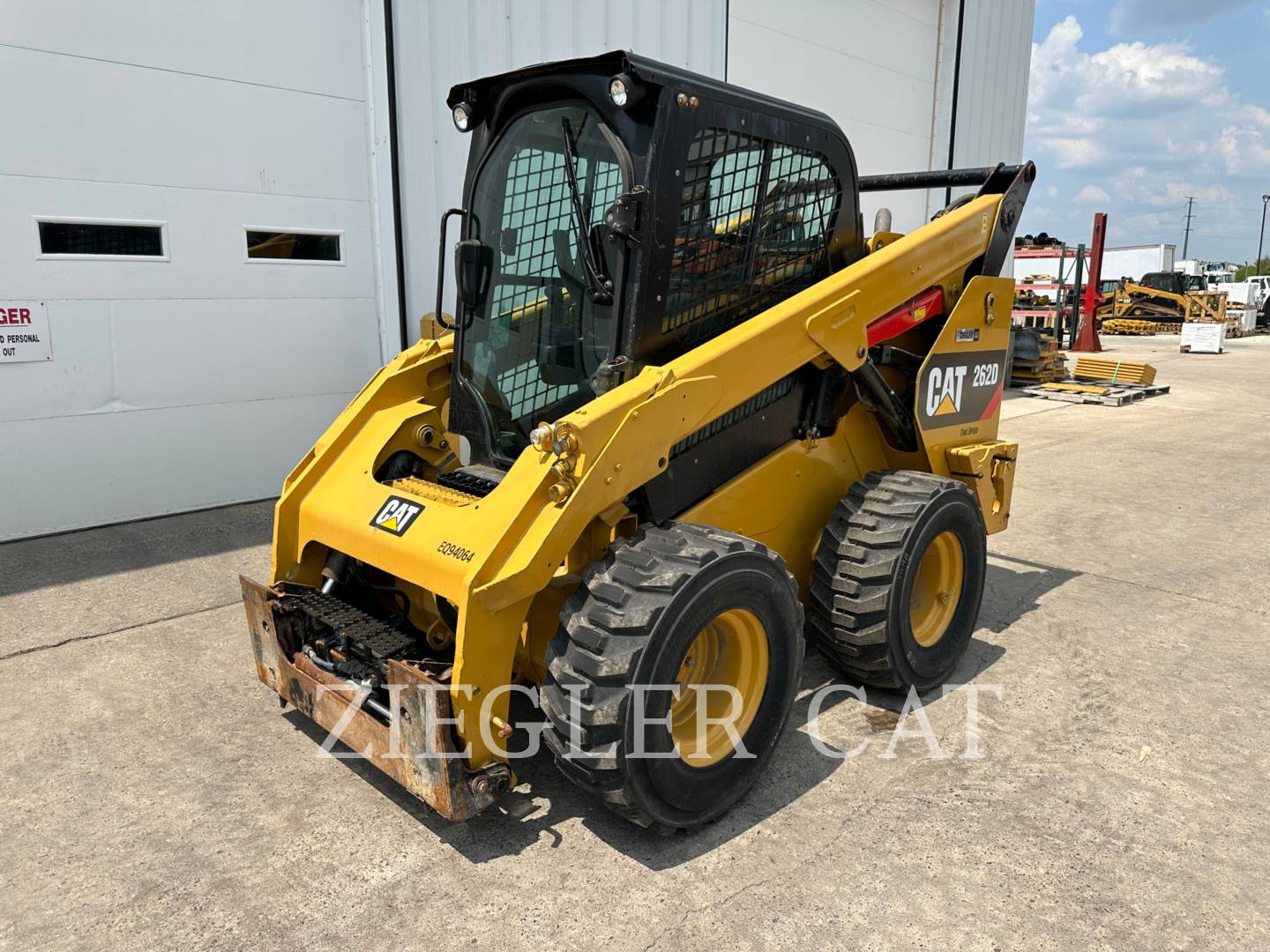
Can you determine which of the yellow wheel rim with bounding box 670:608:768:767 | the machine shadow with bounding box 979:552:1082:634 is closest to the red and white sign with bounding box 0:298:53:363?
the yellow wheel rim with bounding box 670:608:768:767

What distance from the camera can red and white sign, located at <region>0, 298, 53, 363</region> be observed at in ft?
19.3

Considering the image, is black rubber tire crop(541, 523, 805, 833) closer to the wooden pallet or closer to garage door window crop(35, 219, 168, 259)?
garage door window crop(35, 219, 168, 259)

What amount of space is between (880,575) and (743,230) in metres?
1.46

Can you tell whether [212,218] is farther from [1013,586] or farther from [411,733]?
[1013,586]

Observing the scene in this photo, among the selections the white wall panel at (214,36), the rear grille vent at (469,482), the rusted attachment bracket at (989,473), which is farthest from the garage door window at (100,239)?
the rusted attachment bracket at (989,473)

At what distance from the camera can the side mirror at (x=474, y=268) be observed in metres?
3.57

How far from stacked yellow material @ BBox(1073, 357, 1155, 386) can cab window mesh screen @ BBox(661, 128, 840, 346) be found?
44.7 feet

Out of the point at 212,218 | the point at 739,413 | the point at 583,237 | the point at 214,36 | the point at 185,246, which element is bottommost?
the point at 739,413

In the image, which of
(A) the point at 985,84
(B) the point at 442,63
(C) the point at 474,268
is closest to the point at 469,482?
(C) the point at 474,268

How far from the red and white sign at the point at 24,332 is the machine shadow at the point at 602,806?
3.78 metres

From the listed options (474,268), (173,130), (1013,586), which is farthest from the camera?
(173,130)

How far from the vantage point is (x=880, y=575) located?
3.63 m

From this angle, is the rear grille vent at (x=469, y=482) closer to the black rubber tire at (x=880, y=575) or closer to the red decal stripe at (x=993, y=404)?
the black rubber tire at (x=880, y=575)

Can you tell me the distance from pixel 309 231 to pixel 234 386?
1.35m
